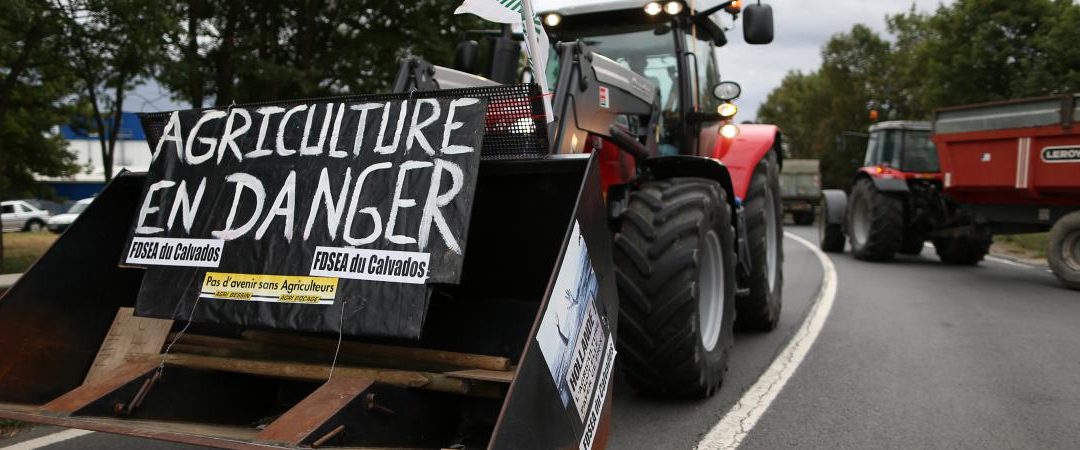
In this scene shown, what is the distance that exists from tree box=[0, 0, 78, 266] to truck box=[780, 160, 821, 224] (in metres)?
26.3

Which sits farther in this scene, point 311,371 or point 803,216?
point 803,216

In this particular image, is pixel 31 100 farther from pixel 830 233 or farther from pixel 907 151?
pixel 907 151

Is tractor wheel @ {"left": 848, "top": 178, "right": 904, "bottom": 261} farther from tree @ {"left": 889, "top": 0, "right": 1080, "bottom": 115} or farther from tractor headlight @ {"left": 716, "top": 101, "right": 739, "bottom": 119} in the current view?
tree @ {"left": 889, "top": 0, "right": 1080, "bottom": 115}

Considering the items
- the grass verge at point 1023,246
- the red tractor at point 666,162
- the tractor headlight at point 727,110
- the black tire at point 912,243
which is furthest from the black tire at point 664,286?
the grass verge at point 1023,246

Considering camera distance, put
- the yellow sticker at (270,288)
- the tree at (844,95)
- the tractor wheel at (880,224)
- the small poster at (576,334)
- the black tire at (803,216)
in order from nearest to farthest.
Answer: the small poster at (576,334) → the yellow sticker at (270,288) → the tractor wheel at (880,224) → the black tire at (803,216) → the tree at (844,95)

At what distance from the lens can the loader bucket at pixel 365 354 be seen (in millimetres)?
3088

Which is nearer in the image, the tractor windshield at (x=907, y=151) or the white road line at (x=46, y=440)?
the white road line at (x=46, y=440)

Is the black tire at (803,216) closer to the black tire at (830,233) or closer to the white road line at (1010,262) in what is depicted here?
the black tire at (830,233)

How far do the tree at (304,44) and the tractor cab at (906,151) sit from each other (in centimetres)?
837

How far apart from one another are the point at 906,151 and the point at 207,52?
1292cm

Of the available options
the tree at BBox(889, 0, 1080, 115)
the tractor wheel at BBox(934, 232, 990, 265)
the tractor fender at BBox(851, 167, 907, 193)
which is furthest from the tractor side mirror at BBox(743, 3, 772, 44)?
the tree at BBox(889, 0, 1080, 115)

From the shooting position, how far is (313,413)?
10.3 ft

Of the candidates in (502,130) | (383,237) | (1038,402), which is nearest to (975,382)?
(1038,402)

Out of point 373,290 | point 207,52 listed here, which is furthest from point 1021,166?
point 207,52
